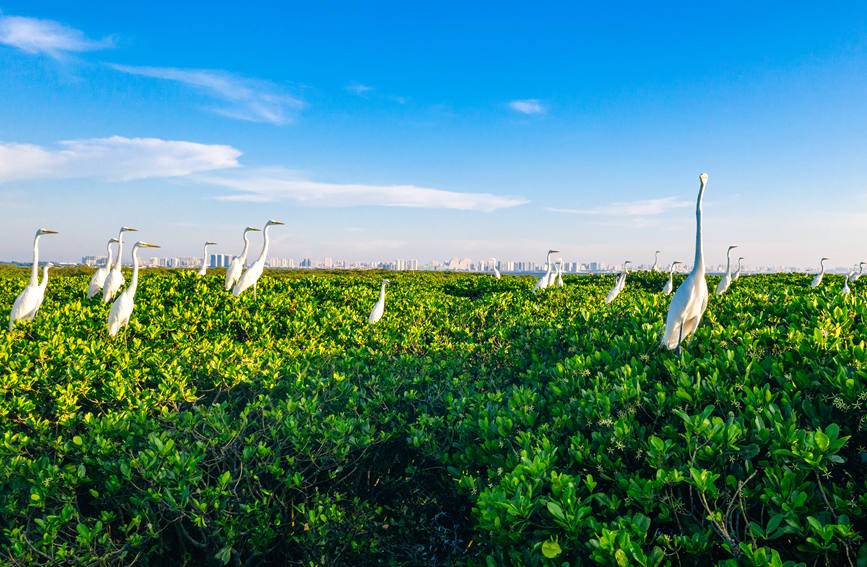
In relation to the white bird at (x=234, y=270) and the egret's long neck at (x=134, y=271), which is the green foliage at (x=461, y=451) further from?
the white bird at (x=234, y=270)

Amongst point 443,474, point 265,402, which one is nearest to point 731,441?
point 443,474

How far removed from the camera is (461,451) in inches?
155

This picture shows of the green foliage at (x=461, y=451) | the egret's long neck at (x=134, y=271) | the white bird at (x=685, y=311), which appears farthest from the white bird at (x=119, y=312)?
the white bird at (x=685, y=311)

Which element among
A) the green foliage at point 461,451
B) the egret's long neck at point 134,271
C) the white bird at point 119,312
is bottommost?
the green foliage at point 461,451

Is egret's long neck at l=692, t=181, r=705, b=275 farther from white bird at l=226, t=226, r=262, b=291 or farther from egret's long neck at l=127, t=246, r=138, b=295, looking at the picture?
white bird at l=226, t=226, r=262, b=291

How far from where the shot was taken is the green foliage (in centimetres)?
239

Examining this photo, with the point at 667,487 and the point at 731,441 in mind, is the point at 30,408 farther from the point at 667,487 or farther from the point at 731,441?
the point at 731,441

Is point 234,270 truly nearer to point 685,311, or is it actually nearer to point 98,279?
point 98,279

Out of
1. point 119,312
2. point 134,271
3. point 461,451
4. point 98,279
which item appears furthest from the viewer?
point 98,279

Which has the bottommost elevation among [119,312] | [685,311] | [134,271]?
[119,312]

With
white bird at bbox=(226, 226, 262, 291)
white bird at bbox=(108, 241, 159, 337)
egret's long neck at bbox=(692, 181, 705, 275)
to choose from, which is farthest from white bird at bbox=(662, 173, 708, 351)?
white bird at bbox=(226, 226, 262, 291)

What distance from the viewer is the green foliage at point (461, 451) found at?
7.84ft

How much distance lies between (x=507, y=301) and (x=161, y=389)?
26.9 feet

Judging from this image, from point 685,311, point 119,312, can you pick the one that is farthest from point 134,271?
point 685,311
